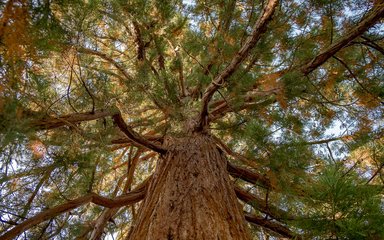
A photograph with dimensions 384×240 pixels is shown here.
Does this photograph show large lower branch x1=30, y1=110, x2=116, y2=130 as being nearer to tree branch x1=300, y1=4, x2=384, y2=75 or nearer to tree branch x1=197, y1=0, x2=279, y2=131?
tree branch x1=197, y1=0, x2=279, y2=131

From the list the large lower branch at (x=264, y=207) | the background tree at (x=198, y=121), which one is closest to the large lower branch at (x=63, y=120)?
the background tree at (x=198, y=121)

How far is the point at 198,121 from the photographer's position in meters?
2.79

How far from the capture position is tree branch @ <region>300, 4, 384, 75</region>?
64.9 inches

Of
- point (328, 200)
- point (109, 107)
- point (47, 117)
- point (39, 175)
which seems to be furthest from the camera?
point (39, 175)

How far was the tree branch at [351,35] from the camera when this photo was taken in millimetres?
1648

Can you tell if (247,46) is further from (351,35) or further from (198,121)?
(198,121)

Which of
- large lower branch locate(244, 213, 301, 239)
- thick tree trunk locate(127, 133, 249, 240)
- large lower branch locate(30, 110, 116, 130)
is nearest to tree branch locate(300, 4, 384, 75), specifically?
thick tree trunk locate(127, 133, 249, 240)

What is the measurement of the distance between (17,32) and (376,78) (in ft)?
8.32

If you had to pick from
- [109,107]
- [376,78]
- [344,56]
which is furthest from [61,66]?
[376,78]

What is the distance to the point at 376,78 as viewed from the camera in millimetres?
2547

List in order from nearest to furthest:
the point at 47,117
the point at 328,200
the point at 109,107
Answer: the point at 328,200 < the point at 47,117 < the point at 109,107

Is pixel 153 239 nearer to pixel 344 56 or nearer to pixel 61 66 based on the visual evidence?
pixel 61 66

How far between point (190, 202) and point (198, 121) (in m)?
1.10

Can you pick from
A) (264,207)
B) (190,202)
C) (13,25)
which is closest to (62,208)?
(190,202)
